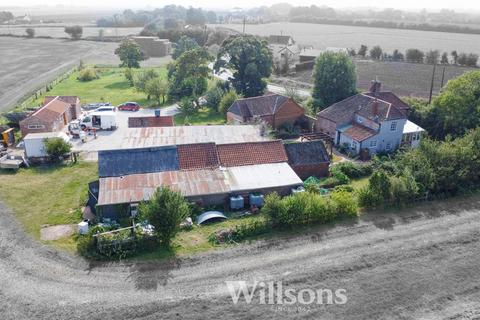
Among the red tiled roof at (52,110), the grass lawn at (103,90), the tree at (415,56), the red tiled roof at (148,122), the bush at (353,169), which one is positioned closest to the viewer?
the bush at (353,169)

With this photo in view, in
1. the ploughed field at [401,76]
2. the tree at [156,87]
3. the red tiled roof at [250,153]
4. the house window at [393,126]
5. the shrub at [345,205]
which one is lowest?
the shrub at [345,205]

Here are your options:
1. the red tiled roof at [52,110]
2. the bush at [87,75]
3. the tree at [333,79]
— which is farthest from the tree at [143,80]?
the tree at [333,79]

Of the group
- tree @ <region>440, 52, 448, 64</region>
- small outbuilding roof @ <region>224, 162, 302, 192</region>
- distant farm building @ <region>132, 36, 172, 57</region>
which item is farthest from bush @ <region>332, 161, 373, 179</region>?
distant farm building @ <region>132, 36, 172, 57</region>

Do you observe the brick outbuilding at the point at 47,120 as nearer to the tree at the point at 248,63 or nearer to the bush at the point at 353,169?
the tree at the point at 248,63

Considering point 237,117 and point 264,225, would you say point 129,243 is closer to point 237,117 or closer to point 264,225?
point 264,225

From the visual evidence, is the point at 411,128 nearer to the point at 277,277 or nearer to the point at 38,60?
the point at 277,277

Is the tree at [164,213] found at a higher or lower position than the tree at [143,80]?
lower
